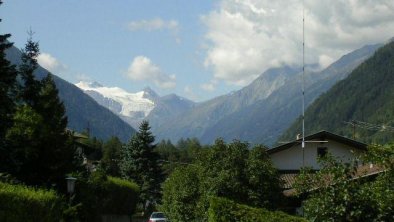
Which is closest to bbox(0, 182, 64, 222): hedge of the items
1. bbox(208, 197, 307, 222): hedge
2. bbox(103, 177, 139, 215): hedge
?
bbox(208, 197, 307, 222): hedge

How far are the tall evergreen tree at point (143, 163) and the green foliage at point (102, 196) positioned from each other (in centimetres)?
1775

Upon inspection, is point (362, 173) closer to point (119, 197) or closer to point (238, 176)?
point (238, 176)

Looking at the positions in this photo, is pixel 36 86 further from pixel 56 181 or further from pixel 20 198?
pixel 20 198

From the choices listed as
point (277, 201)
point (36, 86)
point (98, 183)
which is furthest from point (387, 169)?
point (98, 183)

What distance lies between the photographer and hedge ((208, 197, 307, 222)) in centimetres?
1495

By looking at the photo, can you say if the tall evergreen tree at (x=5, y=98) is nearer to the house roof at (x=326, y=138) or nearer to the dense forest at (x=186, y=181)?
the dense forest at (x=186, y=181)

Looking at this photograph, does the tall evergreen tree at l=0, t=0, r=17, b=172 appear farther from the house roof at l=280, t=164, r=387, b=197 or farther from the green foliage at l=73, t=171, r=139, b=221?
the house roof at l=280, t=164, r=387, b=197

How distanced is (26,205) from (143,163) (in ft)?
200

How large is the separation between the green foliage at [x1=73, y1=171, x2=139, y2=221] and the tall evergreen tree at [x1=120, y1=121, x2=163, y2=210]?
17.8 metres

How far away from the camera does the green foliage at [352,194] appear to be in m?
12.8

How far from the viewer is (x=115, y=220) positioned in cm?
5038

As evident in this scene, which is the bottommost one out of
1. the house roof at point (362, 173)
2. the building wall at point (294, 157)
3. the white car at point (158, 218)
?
the white car at point (158, 218)

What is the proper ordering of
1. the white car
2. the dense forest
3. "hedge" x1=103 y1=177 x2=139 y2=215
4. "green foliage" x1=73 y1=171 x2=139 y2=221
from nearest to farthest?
the dense forest < "green foliage" x1=73 y1=171 x2=139 y2=221 < the white car < "hedge" x1=103 y1=177 x2=139 y2=215

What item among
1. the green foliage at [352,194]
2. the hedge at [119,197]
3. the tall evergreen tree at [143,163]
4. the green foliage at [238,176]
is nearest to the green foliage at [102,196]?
the hedge at [119,197]
